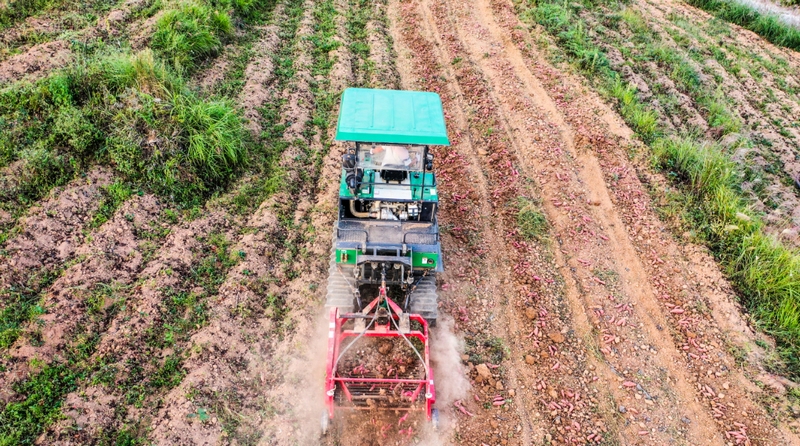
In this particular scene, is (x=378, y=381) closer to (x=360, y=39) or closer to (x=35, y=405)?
(x=35, y=405)

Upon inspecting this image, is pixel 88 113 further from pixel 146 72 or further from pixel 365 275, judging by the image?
pixel 365 275

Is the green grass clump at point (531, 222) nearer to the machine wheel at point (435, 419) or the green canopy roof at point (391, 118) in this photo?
the green canopy roof at point (391, 118)

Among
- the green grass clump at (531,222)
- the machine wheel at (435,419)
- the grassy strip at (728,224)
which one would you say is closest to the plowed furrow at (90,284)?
the machine wheel at (435,419)

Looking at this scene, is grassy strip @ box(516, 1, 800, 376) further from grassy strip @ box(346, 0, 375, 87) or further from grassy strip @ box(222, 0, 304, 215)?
grassy strip @ box(222, 0, 304, 215)

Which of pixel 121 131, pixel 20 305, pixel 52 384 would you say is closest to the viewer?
pixel 52 384

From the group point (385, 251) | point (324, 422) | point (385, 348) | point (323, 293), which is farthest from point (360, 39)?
point (324, 422)
